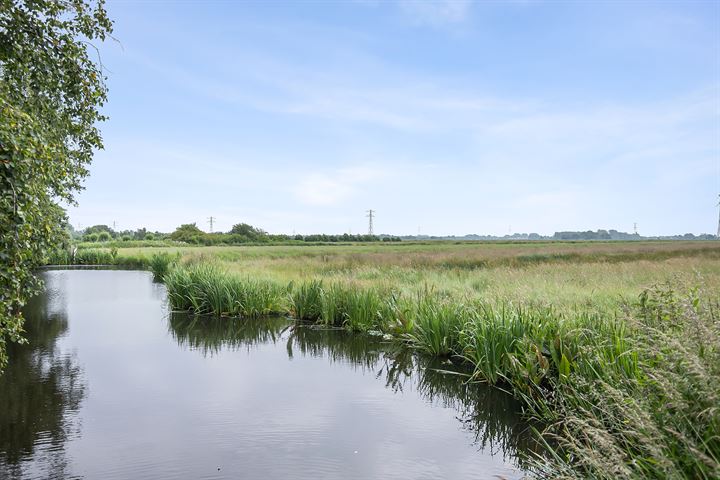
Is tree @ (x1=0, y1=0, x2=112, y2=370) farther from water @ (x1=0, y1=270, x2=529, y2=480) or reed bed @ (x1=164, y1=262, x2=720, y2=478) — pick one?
reed bed @ (x1=164, y1=262, x2=720, y2=478)

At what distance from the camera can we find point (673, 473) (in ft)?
10.6

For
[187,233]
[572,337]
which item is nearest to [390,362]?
[572,337]

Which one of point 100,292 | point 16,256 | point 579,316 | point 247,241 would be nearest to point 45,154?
point 16,256

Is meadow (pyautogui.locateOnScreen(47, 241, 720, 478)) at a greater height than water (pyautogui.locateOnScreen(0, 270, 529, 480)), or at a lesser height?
greater

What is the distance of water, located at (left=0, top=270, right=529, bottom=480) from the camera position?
5789 mm

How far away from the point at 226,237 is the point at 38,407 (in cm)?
8858

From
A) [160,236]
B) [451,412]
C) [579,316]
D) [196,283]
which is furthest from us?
[160,236]

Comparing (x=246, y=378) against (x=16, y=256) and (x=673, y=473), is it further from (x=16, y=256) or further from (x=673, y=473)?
(x=673, y=473)

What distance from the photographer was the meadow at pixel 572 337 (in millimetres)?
3424

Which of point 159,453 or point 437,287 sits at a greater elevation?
point 437,287

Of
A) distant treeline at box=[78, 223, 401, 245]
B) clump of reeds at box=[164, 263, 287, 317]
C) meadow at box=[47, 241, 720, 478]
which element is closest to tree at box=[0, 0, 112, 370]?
meadow at box=[47, 241, 720, 478]

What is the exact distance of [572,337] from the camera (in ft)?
26.0

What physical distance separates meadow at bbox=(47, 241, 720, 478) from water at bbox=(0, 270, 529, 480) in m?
0.74

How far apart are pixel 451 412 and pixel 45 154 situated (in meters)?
6.82
